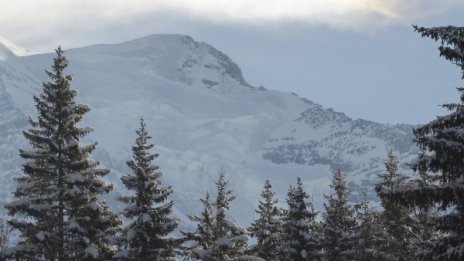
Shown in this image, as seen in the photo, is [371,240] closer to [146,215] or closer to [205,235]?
[205,235]

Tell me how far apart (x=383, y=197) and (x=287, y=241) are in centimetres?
2079

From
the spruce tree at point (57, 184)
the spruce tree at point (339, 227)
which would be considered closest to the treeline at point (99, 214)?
the spruce tree at point (57, 184)

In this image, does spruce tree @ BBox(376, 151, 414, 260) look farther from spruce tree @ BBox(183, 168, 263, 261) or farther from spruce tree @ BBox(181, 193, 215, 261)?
spruce tree @ BBox(181, 193, 215, 261)

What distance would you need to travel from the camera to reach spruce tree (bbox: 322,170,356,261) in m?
38.2

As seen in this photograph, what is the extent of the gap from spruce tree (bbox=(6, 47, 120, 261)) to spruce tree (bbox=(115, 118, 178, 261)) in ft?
7.80

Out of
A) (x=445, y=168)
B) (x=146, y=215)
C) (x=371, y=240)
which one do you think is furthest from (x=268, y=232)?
(x=445, y=168)

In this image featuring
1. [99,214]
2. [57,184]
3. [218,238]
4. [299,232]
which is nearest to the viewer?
[57,184]

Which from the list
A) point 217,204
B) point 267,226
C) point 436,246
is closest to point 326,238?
point 267,226

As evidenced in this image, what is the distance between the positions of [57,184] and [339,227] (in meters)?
19.0

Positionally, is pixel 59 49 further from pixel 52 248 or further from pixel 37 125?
pixel 52 248

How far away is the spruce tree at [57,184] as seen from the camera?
24.0 metres

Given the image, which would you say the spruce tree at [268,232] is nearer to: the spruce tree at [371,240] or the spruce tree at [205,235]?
the spruce tree at [371,240]

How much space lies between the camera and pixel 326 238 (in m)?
39.1

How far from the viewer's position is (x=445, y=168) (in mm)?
13859
